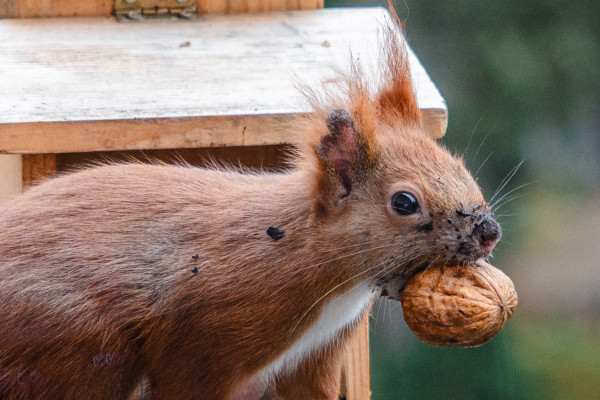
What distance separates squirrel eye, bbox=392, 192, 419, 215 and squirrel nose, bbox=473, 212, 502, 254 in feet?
0.32

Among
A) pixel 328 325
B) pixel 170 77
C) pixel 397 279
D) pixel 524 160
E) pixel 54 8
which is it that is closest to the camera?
pixel 397 279

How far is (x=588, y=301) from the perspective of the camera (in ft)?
10.0

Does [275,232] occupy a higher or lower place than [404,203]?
lower

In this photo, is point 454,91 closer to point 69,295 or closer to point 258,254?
point 258,254

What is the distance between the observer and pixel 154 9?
2336mm

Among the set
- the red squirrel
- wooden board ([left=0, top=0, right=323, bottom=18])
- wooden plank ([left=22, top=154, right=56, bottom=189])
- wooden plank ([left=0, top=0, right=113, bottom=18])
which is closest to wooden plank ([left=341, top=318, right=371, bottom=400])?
the red squirrel

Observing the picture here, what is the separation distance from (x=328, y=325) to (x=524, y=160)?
1479 millimetres

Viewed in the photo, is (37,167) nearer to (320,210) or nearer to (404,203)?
(320,210)

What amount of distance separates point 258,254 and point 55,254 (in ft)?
1.07

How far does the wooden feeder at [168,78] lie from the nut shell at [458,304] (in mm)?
371

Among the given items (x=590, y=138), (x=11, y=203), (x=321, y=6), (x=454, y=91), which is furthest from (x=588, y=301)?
(x=11, y=203)

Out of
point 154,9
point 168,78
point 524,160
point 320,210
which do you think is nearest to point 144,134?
point 168,78

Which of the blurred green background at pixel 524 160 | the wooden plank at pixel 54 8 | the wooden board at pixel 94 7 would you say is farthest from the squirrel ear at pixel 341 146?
the blurred green background at pixel 524 160

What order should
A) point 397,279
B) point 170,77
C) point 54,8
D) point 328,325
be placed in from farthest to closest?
point 54,8, point 170,77, point 328,325, point 397,279
